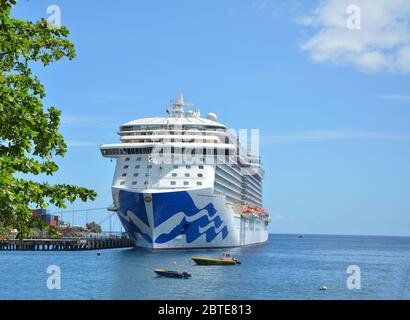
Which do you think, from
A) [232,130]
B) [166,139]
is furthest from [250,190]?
[166,139]

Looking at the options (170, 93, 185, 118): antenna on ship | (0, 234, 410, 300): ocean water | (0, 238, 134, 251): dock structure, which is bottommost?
(0, 234, 410, 300): ocean water

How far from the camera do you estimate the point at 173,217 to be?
200 feet

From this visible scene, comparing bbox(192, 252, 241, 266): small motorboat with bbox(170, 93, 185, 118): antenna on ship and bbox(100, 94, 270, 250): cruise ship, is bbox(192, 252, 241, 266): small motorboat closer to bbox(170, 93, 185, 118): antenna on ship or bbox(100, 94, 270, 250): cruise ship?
bbox(100, 94, 270, 250): cruise ship

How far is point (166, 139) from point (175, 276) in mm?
25074

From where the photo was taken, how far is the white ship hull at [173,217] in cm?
6062

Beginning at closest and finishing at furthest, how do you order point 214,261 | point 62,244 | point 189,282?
point 189,282, point 214,261, point 62,244

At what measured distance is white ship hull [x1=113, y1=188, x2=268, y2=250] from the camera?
6062cm

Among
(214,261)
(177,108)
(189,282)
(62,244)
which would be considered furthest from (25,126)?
(62,244)

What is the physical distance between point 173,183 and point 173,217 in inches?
168

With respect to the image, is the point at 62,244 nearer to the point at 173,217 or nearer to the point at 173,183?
the point at 173,183

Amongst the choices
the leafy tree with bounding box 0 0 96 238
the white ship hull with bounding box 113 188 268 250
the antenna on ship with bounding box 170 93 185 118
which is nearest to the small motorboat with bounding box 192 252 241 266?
the white ship hull with bounding box 113 188 268 250

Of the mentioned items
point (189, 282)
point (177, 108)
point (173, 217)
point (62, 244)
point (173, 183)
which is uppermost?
point (177, 108)

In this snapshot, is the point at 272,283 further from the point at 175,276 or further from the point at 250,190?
the point at 250,190

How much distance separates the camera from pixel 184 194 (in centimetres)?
6150
